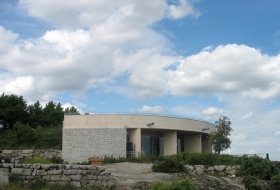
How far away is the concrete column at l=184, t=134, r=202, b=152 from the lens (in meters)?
49.0

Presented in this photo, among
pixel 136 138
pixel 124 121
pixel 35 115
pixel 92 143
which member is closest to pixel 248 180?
pixel 92 143

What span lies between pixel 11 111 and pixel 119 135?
12.7 m

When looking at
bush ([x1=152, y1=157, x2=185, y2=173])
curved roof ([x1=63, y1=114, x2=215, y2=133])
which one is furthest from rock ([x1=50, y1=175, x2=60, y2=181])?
curved roof ([x1=63, y1=114, x2=215, y2=133])

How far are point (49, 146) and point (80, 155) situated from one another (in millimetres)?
3556

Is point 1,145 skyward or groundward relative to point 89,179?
skyward

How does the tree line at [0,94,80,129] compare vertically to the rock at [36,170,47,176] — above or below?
above

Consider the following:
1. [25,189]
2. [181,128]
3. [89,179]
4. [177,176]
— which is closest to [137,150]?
[181,128]

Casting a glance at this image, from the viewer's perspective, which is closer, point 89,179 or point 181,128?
point 89,179

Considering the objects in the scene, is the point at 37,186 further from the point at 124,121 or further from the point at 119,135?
the point at 124,121

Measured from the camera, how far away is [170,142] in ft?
150

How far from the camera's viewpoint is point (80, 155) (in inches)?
1587

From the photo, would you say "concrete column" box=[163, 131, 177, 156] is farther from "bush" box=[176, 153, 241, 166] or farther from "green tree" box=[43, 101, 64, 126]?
"bush" box=[176, 153, 241, 166]

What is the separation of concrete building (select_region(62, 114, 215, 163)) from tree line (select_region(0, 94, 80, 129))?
29.0 feet

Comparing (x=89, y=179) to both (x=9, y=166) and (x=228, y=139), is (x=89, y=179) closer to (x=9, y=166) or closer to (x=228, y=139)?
(x=9, y=166)
